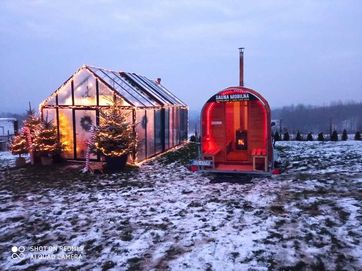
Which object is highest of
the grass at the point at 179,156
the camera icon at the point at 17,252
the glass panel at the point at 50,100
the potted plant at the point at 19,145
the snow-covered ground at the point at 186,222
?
the glass panel at the point at 50,100

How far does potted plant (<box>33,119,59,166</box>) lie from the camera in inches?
576

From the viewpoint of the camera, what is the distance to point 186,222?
24.5 feet

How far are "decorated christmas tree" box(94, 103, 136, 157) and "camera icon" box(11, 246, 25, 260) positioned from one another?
693 centimetres

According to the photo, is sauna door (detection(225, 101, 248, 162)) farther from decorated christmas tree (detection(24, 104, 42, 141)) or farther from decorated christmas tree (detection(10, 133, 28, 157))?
decorated christmas tree (detection(10, 133, 28, 157))

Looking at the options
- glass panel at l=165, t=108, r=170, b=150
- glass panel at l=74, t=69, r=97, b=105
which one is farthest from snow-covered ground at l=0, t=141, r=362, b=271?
glass panel at l=165, t=108, r=170, b=150

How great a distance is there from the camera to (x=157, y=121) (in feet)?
55.7

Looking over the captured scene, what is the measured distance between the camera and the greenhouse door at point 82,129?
14867 millimetres

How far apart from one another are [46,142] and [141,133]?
166 inches

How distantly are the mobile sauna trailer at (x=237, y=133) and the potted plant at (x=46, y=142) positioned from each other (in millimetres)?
6745

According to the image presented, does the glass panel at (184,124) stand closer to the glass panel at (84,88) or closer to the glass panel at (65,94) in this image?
the glass panel at (84,88)

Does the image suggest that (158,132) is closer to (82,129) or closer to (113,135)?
(82,129)

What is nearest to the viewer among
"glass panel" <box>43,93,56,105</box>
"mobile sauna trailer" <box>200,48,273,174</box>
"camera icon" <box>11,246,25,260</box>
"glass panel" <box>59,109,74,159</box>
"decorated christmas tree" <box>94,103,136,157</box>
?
"camera icon" <box>11,246,25,260</box>

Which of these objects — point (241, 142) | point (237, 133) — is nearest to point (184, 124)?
point (237, 133)

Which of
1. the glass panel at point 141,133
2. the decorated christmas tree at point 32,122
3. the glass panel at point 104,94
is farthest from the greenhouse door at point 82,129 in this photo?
the glass panel at point 141,133
